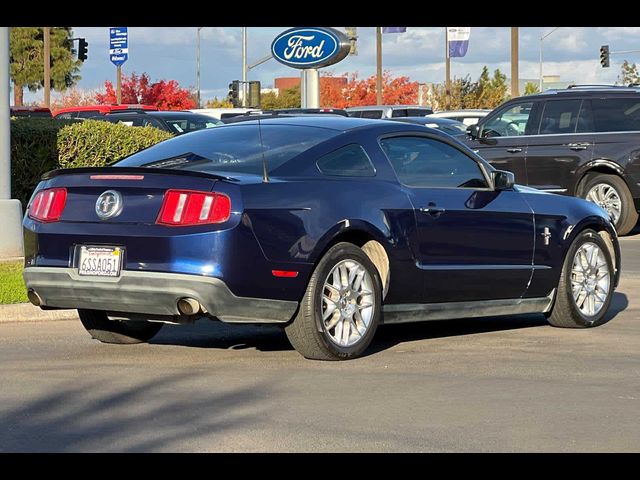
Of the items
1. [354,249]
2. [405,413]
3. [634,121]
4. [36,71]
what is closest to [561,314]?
[354,249]

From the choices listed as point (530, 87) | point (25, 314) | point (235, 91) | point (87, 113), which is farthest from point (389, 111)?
point (530, 87)

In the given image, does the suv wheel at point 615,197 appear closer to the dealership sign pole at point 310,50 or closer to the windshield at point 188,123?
the dealership sign pole at point 310,50

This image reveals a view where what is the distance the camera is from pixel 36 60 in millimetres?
65875

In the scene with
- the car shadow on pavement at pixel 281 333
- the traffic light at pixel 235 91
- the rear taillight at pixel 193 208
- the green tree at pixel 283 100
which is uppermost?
the green tree at pixel 283 100

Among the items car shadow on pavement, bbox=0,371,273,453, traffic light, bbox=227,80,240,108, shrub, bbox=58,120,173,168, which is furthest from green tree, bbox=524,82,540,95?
car shadow on pavement, bbox=0,371,273,453

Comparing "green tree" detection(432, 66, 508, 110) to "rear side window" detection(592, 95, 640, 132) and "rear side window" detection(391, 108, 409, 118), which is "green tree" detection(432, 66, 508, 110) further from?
"rear side window" detection(592, 95, 640, 132)

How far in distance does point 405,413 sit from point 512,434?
27.0 inches

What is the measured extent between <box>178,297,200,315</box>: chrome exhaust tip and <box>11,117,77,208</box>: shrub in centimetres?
1034

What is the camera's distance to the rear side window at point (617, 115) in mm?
18547

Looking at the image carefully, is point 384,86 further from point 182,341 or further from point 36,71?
point 182,341

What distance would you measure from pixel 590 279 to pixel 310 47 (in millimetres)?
18323

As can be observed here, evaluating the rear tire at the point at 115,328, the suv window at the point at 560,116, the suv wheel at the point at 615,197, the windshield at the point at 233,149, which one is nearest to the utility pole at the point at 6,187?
the rear tire at the point at 115,328

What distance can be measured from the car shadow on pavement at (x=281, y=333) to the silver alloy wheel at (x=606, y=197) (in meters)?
7.65

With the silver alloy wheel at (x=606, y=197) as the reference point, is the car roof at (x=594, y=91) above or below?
above
